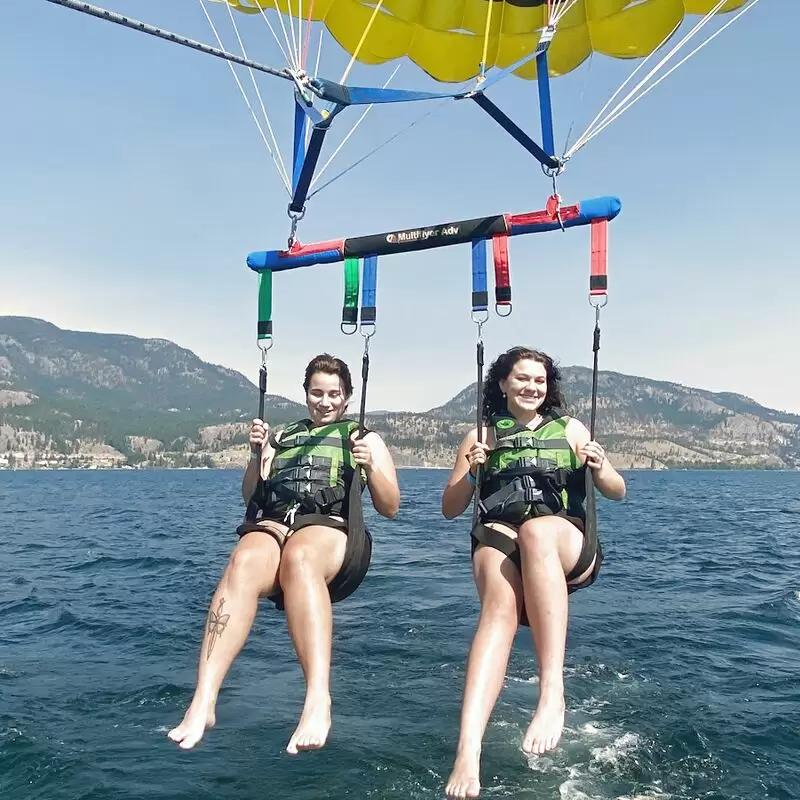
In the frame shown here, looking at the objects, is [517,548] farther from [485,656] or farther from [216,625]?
[216,625]

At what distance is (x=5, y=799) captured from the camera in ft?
17.4

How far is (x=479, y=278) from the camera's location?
577cm

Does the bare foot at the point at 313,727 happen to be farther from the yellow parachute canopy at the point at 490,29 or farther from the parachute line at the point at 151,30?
the yellow parachute canopy at the point at 490,29

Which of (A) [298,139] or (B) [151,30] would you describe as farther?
(A) [298,139]

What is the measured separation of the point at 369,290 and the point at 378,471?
1562mm

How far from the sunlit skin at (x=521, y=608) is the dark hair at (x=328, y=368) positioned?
112 cm

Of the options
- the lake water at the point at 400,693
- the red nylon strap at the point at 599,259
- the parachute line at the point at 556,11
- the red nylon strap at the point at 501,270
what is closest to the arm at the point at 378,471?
the red nylon strap at the point at 501,270

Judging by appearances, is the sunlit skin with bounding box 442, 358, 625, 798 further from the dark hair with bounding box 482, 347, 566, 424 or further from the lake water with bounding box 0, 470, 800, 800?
the lake water with bounding box 0, 470, 800, 800

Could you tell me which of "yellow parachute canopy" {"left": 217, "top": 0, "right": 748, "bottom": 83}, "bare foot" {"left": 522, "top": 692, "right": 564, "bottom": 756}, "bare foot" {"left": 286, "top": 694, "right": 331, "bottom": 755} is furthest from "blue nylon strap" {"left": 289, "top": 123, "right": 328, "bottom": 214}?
"bare foot" {"left": 522, "top": 692, "right": 564, "bottom": 756}

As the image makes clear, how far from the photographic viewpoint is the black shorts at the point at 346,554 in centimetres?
496

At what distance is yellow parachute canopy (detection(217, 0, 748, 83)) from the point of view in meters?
8.36

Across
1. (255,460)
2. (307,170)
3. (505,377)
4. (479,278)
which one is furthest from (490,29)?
(255,460)

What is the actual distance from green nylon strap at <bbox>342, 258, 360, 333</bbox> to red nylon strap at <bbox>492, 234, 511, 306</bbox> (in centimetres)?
115

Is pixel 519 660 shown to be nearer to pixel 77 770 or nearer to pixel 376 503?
pixel 376 503
